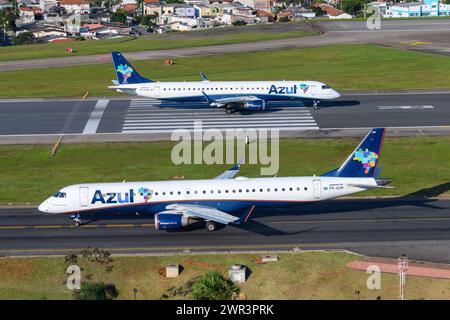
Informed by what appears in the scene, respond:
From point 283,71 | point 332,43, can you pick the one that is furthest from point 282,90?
point 332,43

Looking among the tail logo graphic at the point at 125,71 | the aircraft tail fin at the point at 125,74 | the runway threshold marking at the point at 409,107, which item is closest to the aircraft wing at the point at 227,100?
the aircraft tail fin at the point at 125,74

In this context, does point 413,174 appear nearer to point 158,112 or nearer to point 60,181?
point 60,181

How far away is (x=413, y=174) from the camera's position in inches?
2616

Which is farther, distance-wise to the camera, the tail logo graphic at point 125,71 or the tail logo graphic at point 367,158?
the tail logo graphic at point 125,71

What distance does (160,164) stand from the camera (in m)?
71.3

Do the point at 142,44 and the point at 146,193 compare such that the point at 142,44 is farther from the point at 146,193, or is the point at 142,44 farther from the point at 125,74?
the point at 146,193

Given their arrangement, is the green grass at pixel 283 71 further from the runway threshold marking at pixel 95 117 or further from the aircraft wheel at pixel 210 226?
the aircraft wheel at pixel 210 226

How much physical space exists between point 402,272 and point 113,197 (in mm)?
20746

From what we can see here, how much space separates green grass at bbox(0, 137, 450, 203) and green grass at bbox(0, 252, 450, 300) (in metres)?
15.4

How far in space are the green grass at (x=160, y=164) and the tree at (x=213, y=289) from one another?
22.2 meters

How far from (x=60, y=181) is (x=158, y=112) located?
3000cm

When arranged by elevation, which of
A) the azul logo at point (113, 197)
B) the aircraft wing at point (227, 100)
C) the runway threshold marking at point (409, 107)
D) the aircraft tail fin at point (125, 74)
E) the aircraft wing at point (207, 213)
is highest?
the aircraft tail fin at point (125, 74)

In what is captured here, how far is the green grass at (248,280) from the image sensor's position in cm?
4394
